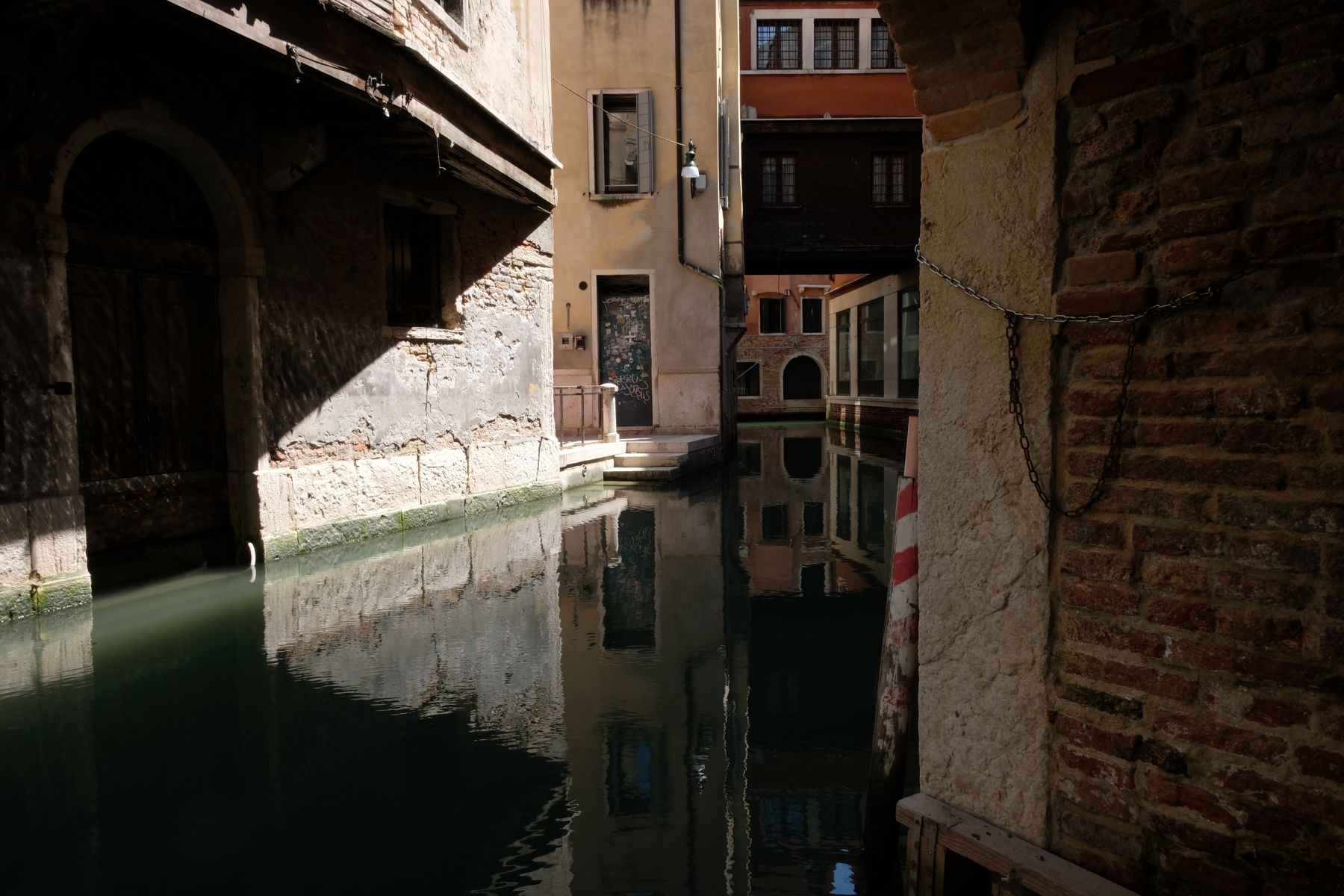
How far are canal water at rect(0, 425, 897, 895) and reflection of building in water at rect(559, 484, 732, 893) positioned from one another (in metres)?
0.01

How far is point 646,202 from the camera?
15.7 m

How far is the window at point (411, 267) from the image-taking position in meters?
8.95

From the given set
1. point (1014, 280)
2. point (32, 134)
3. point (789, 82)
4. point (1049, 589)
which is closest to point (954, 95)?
point (1014, 280)

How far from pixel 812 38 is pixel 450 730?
818 inches

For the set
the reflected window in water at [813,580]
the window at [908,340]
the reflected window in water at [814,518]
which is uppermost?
the window at [908,340]

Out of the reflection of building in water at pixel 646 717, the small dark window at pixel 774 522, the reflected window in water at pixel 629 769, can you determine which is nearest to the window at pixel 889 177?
the small dark window at pixel 774 522

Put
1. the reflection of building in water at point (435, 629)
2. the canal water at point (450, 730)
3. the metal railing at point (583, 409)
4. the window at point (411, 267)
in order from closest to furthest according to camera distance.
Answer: the canal water at point (450, 730) → the reflection of building in water at point (435, 629) → the window at point (411, 267) → the metal railing at point (583, 409)

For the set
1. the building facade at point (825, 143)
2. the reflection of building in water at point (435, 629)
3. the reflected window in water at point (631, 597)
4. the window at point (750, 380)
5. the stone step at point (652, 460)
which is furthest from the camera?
the window at point (750, 380)

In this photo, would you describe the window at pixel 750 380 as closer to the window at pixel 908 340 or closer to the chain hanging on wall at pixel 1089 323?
the window at pixel 908 340

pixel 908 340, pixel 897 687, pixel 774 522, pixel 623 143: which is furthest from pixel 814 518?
pixel 908 340

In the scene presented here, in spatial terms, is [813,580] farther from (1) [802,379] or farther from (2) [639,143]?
(1) [802,379]

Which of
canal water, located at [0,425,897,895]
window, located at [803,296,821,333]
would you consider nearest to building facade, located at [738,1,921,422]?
window, located at [803,296,821,333]

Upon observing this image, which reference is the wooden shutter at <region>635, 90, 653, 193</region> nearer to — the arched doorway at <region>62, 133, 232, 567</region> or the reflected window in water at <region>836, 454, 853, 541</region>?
the reflected window in water at <region>836, 454, 853, 541</region>

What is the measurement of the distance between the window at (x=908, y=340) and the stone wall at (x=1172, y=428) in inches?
688
